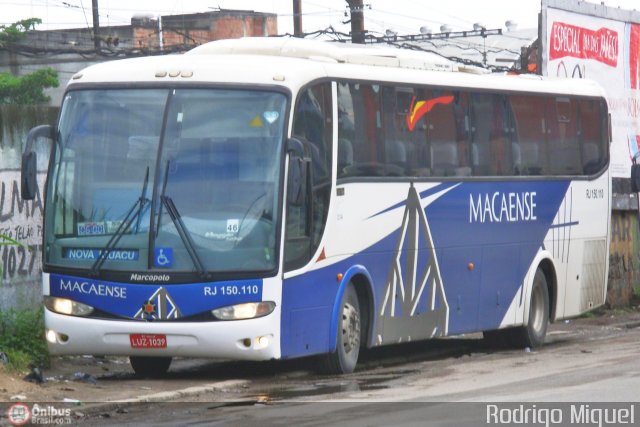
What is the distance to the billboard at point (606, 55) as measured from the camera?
1089 inches

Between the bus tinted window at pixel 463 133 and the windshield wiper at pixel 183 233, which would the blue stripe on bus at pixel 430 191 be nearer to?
the bus tinted window at pixel 463 133

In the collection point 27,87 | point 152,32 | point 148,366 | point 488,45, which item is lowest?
point 148,366

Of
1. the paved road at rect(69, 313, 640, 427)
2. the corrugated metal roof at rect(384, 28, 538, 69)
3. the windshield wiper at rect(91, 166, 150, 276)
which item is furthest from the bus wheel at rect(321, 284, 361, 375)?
the corrugated metal roof at rect(384, 28, 538, 69)

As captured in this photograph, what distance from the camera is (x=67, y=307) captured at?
1370 centimetres

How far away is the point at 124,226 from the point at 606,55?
1838cm

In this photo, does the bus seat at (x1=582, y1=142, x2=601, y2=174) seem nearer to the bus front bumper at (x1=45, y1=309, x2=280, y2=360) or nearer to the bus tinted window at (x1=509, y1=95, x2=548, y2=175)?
the bus tinted window at (x1=509, y1=95, x2=548, y2=175)

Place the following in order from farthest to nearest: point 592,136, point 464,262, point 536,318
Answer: point 592,136 < point 536,318 < point 464,262

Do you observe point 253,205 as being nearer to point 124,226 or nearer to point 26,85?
point 124,226

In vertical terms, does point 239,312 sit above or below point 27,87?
below

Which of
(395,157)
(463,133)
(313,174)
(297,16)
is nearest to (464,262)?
(463,133)

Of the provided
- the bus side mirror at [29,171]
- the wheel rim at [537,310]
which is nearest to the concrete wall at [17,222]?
the bus side mirror at [29,171]

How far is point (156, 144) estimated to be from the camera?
13578 millimetres

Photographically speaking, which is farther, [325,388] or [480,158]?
[480,158]

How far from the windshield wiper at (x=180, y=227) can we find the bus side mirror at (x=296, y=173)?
3.31ft
